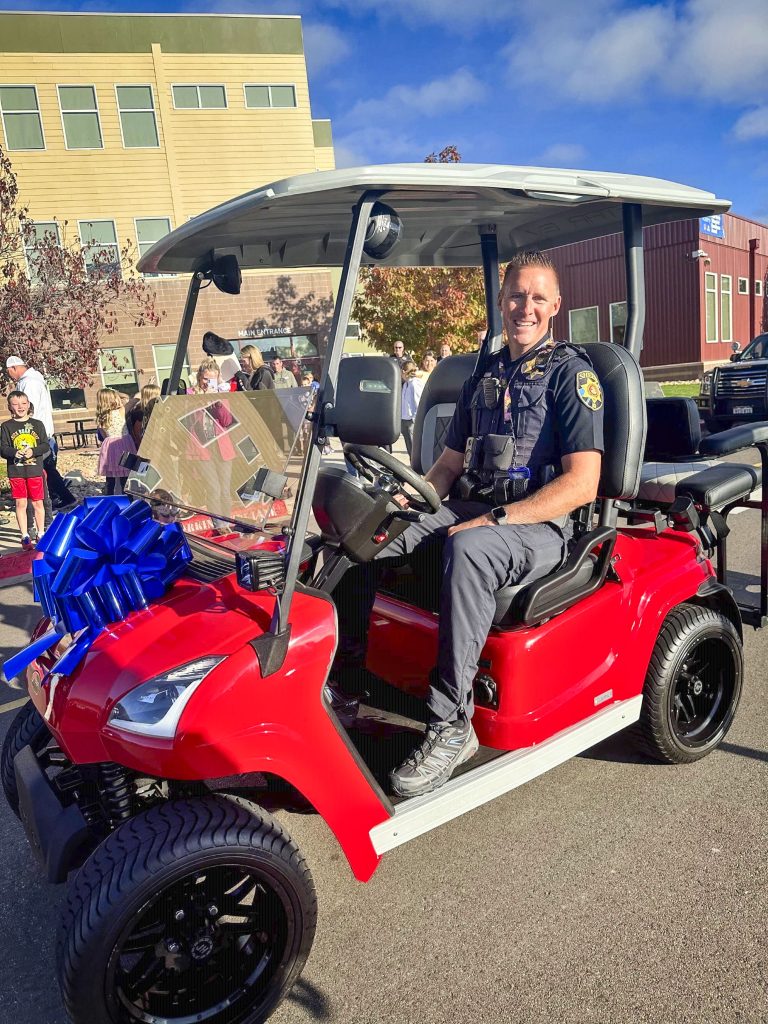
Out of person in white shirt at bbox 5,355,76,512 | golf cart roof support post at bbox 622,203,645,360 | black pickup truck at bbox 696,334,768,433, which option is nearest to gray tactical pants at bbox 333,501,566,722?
golf cart roof support post at bbox 622,203,645,360

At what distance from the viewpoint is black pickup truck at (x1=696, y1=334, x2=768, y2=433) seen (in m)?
13.4

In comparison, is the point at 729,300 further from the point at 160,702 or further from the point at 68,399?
the point at 160,702

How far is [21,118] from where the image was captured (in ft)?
64.3

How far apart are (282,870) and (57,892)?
1112 mm

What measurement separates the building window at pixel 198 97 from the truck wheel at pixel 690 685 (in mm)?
21614

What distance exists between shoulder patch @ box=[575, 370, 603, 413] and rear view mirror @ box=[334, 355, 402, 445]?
3.09 ft

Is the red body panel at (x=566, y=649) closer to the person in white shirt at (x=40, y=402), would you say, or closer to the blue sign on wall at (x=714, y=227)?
the person in white shirt at (x=40, y=402)

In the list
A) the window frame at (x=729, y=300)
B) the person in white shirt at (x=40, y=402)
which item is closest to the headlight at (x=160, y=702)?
the person in white shirt at (x=40, y=402)

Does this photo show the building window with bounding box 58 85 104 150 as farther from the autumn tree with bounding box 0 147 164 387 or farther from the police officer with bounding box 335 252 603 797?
the police officer with bounding box 335 252 603 797

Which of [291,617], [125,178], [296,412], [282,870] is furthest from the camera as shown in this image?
[125,178]

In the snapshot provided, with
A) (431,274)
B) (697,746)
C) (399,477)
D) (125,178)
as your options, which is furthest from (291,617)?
(125,178)

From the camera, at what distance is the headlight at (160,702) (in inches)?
70.8

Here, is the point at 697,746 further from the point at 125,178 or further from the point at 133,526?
the point at 125,178

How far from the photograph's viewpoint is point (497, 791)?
2.36m
